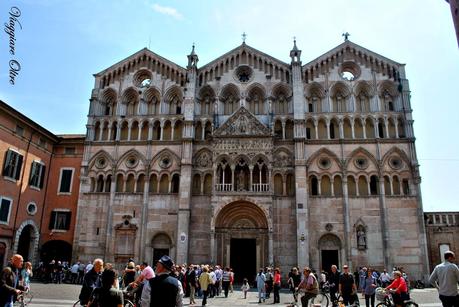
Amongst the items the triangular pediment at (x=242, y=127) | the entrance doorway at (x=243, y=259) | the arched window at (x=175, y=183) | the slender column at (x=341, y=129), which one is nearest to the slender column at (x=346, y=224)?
the slender column at (x=341, y=129)

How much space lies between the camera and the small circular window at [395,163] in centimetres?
3192

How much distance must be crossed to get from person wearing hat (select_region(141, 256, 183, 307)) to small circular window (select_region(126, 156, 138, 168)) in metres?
29.5

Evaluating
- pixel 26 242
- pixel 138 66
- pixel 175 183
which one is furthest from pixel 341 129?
pixel 26 242

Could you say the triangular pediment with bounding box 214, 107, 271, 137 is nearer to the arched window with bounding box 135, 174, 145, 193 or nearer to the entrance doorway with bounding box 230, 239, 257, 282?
the arched window with bounding box 135, 174, 145, 193

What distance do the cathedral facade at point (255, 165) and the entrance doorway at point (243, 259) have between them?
87 millimetres

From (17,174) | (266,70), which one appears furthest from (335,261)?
(17,174)

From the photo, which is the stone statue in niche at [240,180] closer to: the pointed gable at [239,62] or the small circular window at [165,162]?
the small circular window at [165,162]

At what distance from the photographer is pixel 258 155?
32.3m

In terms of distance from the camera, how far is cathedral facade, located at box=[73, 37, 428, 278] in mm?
30719

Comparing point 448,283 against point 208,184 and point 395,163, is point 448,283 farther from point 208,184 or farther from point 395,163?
point 208,184

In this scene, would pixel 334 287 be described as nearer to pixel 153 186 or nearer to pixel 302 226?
pixel 302 226

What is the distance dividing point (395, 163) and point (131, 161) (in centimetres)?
2405

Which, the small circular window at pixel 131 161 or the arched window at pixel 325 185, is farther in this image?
the small circular window at pixel 131 161

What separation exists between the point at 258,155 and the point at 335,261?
11008 mm
